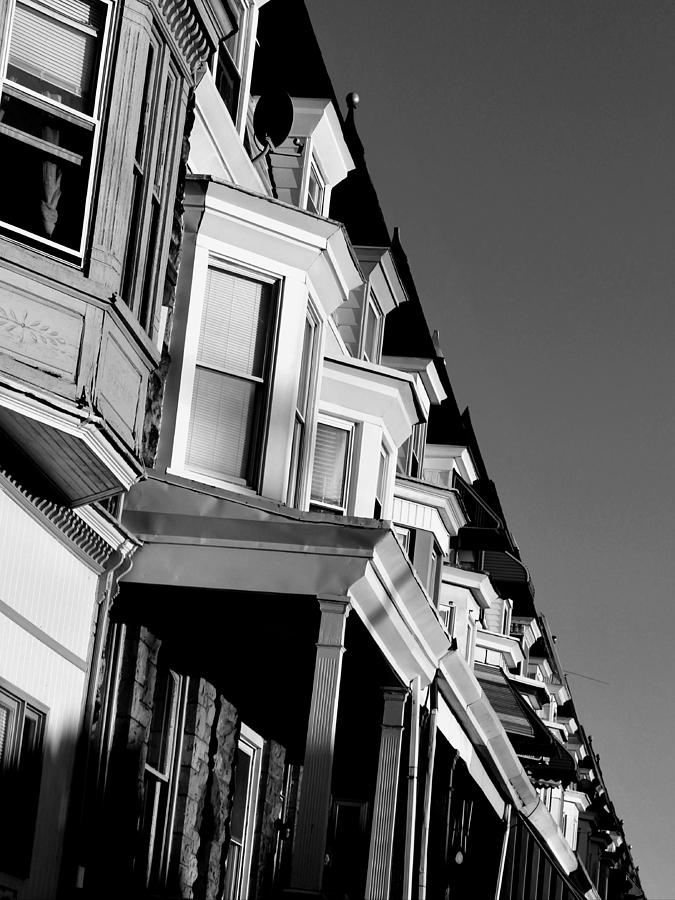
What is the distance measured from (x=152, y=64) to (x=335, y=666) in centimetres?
467

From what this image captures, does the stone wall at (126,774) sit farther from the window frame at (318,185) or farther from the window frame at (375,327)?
the window frame at (375,327)

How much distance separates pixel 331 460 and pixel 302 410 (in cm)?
321

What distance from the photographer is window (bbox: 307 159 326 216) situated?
18078mm

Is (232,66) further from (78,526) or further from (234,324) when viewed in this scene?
(78,526)

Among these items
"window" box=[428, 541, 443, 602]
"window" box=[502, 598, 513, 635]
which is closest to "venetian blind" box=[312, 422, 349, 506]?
"window" box=[428, 541, 443, 602]

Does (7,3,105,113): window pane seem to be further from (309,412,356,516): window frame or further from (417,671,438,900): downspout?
(417,671,438,900): downspout

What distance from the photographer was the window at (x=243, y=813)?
14.9 metres

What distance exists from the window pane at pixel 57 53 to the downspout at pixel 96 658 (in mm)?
3344

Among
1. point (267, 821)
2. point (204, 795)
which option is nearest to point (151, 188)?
point (204, 795)

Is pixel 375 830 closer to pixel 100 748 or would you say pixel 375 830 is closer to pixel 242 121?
pixel 100 748

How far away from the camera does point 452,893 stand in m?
20.5

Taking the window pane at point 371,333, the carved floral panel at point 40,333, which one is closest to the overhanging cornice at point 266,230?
the carved floral panel at point 40,333

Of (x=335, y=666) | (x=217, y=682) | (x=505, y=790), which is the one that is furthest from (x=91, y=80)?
(x=505, y=790)

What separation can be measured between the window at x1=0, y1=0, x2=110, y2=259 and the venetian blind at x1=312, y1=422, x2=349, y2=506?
23.9 feet
